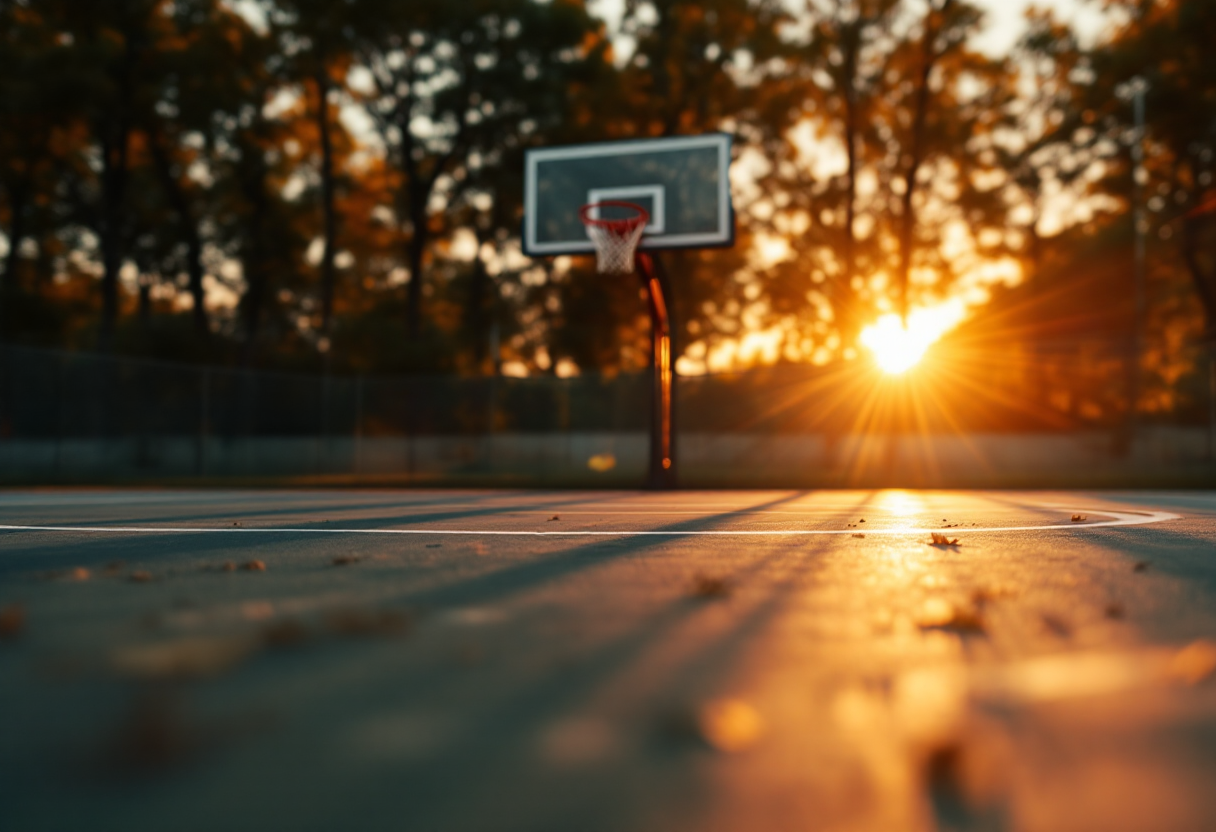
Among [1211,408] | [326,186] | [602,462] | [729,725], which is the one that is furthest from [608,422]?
[729,725]

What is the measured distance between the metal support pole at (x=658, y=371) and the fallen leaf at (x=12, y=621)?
14.2 meters

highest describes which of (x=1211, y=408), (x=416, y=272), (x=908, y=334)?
(x=416, y=272)

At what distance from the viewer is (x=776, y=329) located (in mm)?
36125

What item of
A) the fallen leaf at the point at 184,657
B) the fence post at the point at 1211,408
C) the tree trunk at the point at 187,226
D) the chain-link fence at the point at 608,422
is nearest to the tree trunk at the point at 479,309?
the tree trunk at the point at 187,226

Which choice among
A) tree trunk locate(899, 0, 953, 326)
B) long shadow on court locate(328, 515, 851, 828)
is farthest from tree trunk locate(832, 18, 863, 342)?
long shadow on court locate(328, 515, 851, 828)

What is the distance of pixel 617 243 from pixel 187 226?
24.7 m

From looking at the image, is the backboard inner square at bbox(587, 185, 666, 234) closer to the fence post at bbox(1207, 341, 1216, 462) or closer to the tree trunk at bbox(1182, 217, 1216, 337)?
the fence post at bbox(1207, 341, 1216, 462)

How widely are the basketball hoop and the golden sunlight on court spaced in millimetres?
11029

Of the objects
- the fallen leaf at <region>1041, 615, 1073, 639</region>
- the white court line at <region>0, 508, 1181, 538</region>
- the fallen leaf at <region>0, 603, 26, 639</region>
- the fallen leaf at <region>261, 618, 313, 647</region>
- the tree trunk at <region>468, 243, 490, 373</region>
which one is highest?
the tree trunk at <region>468, 243, 490, 373</region>

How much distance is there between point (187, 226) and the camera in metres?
35.3

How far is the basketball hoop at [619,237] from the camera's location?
55.7ft

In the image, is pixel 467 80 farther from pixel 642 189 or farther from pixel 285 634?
pixel 285 634

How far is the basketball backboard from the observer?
55.7ft

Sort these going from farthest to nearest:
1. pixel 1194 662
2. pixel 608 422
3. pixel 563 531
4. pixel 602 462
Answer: pixel 602 462 < pixel 608 422 < pixel 563 531 < pixel 1194 662
